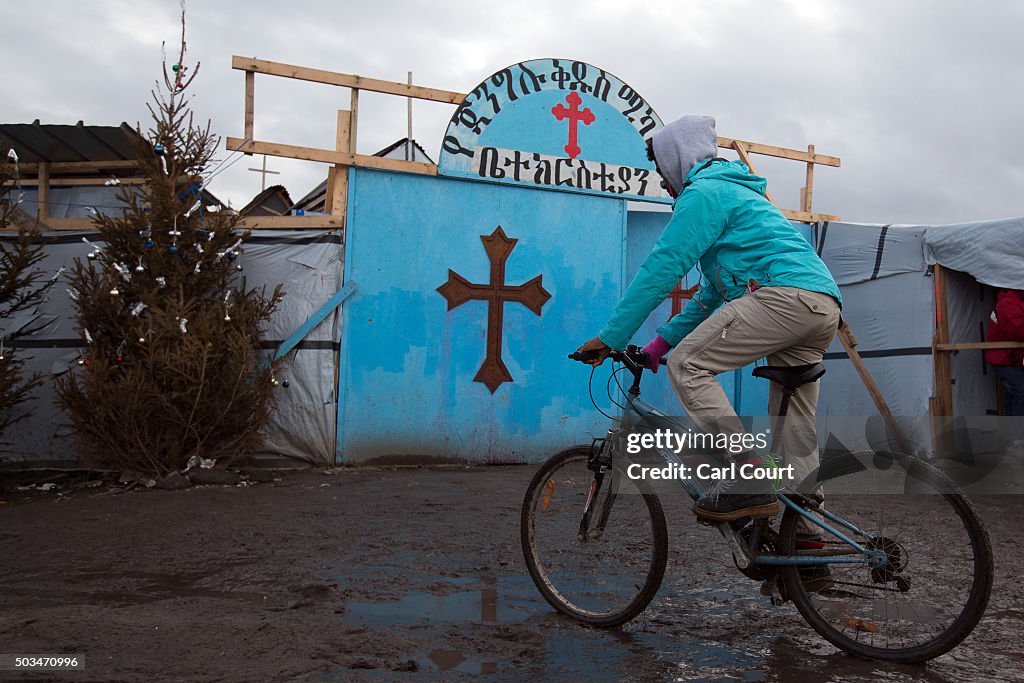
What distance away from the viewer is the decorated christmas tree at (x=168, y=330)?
6473mm

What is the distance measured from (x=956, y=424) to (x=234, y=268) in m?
7.56

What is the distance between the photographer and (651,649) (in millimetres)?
3139

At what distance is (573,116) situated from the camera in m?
8.76

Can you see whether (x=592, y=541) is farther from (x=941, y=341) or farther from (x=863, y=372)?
(x=941, y=341)

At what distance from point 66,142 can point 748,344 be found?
8.36 meters

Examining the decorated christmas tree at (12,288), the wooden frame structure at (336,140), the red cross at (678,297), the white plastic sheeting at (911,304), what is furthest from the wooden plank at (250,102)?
the white plastic sheeting at (911,304)

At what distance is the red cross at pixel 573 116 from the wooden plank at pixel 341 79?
1052 mm

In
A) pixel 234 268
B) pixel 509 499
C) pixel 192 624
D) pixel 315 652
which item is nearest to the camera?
pixel 315 652

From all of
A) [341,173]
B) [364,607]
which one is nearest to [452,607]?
[364,607]

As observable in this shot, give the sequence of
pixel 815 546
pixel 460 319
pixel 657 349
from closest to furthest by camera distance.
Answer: pixel 815 546, pixel 657 349, pixel 460 319

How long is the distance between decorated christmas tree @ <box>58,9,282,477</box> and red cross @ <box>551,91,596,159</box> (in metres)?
3.43

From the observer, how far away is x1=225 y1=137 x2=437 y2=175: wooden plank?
7.53m

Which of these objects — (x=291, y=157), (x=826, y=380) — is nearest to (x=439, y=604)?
(x=291, y=157)

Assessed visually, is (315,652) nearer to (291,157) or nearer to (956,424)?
(291,157)
